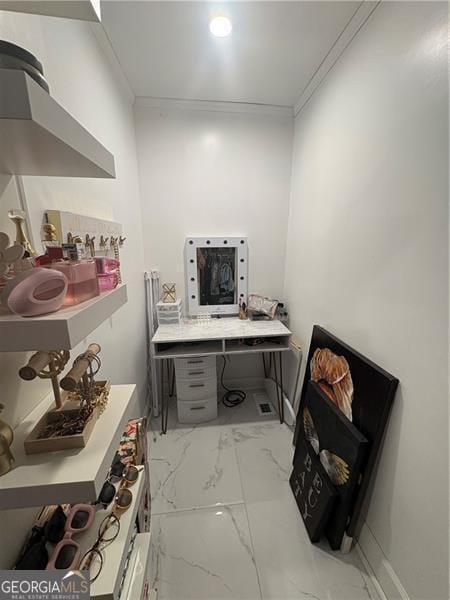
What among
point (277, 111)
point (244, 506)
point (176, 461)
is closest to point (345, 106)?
point (277, 111)

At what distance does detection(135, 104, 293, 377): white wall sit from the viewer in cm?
192

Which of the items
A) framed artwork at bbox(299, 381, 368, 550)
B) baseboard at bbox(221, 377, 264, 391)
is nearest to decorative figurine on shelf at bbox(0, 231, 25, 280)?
framed artwork at bbox(299, 381, 368, 550)

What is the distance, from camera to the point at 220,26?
3.95 feet

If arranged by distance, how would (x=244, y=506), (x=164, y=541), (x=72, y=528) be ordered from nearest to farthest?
(x=72, y=528) → (x=164, y=541) → (x=244, y=506)

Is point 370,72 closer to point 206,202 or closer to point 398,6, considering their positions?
point 398,6

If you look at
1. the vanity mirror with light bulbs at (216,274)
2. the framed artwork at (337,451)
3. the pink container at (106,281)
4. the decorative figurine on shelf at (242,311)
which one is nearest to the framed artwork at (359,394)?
Answer: the framed artwork at (337,451)

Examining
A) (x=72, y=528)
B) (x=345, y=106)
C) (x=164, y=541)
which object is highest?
(x=345, y=106)

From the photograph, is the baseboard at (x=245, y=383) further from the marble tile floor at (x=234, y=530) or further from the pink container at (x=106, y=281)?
the pink container at (x=106, y=281)

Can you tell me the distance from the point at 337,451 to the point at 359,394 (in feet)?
0.98

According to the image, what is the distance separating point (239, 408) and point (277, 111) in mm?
2472

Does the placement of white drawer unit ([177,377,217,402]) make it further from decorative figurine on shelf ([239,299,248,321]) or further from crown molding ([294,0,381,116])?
crown molding ([294,0,381,116])

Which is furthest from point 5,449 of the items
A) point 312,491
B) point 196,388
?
point 196,388

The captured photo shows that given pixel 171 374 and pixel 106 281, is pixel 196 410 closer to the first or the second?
pixel 171 374

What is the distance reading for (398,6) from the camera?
946 mm
